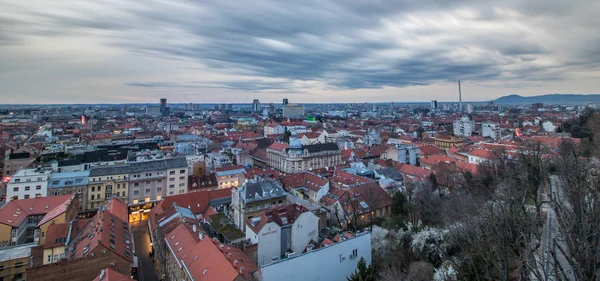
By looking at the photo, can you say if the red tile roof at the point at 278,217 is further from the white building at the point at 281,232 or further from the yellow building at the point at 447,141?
the yellow building at the point at 447,141

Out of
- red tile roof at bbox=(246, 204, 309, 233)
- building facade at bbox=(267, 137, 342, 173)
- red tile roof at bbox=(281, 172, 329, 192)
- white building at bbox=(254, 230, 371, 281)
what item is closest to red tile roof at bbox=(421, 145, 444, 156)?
building facade at bbox=(267, 137, 342, 173)

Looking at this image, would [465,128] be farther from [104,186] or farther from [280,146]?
[104,186]

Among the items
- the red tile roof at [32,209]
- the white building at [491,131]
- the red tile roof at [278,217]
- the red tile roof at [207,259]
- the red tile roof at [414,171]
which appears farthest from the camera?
the white building at [491,131]

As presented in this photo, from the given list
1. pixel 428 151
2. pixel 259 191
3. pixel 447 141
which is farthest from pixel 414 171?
pixel 447 141

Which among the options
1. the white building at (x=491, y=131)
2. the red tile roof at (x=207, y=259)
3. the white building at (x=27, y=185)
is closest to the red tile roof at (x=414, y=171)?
the red tile roof at (x=207, y=259)

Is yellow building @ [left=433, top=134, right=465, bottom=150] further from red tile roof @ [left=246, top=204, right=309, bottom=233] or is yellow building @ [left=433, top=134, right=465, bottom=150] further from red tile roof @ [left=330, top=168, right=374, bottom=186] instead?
red tile roof @ [left=246, top=204, right=309, bottom=233]
